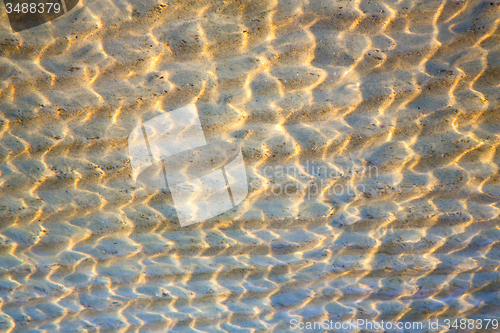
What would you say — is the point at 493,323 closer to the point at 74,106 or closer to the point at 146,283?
the point at 146,283

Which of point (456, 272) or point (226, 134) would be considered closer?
point (226, 134)

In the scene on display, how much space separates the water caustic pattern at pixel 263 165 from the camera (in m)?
1.78

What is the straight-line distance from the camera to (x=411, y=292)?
2072mm

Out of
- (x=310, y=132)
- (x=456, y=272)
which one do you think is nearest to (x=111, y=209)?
(x=310, y=132)

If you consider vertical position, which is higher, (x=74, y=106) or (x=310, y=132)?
(x=74, y=106)

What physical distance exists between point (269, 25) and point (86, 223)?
1766 millimetres

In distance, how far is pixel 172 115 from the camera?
1.83 m

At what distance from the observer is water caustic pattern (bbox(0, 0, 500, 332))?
178 cm

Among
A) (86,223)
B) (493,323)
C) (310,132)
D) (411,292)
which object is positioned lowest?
(493,323)

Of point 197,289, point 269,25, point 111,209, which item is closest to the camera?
point 269,25

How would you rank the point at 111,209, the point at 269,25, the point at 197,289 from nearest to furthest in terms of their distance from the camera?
1. the point at 269,25
2. the point at 111,209
3. the point at 197,289

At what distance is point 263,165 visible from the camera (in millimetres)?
1897

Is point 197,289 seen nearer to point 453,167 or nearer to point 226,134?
point 226,134

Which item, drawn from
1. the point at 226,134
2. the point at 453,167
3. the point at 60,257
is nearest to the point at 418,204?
the point at 453,167
